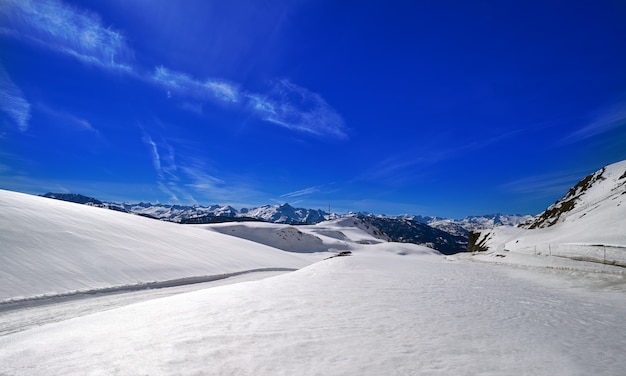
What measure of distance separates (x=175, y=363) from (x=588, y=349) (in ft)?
24.5

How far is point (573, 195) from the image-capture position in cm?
4569

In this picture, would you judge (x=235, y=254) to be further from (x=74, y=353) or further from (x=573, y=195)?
(x=573, y=195)

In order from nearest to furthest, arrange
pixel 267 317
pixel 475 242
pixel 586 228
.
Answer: pixel 267 317
pixel 586 228
pixel 475 242

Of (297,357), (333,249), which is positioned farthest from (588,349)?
(333,249)

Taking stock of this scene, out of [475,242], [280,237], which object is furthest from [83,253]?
[475,242]

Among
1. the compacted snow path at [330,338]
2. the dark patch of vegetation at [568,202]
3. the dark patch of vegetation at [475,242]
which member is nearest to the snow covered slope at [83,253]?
the compacted snow path at [330,338]

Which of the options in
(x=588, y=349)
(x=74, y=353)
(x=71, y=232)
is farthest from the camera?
(x=71, y=232)

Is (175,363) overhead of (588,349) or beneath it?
beneath

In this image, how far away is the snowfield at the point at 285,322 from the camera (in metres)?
4.56

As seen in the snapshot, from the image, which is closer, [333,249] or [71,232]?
[71,232]

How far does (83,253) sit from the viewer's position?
13930 millimetres

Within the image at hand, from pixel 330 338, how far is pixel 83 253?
14.4 m

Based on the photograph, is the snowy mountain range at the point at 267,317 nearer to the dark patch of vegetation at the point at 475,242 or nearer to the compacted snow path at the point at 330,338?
the compacted snow path at the point at 330,338

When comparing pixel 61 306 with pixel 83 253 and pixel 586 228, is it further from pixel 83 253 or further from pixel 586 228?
pixel 586 228
